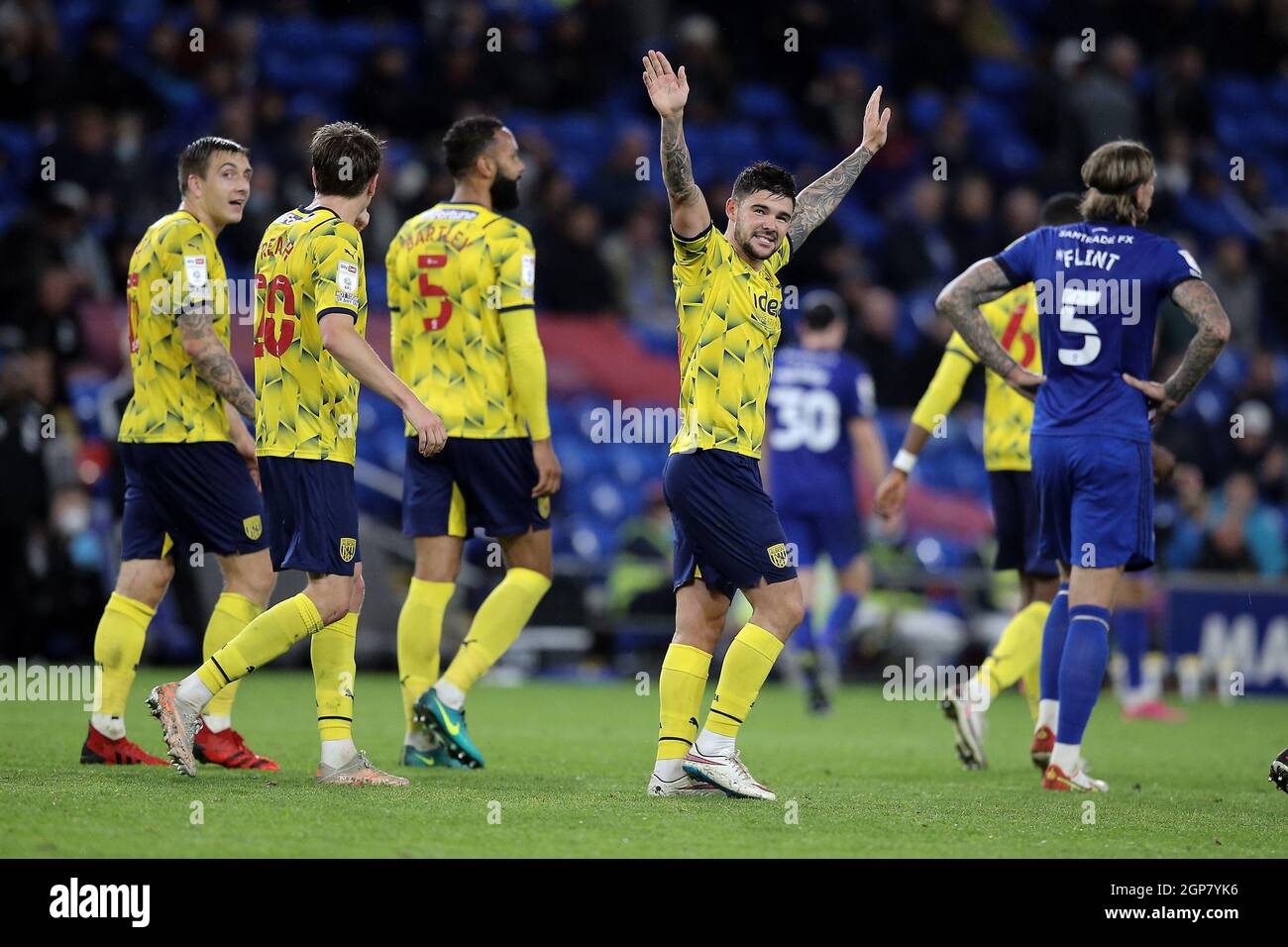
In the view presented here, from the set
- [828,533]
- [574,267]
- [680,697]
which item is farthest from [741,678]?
[574,267]

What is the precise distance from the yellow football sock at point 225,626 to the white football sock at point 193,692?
2.78ft

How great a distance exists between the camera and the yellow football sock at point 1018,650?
8055 mm

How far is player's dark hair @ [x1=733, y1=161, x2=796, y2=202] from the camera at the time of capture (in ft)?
20.0

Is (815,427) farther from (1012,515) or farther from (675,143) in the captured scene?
(675,143)

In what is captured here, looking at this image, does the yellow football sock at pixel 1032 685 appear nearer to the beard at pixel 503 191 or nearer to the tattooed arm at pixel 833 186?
the tattooed arm at pixel 833 186

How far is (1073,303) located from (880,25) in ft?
50.2

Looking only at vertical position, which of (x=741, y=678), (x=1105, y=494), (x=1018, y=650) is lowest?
(x=1018, y=650)

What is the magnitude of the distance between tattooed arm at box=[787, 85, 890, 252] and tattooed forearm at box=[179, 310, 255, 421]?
2221mm

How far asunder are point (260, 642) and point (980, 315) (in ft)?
10.2

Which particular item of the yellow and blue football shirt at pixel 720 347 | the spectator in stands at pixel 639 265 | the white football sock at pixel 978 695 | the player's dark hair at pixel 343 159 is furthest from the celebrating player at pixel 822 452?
the spectator in stands at pixel 639 265

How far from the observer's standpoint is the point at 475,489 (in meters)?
7.38
